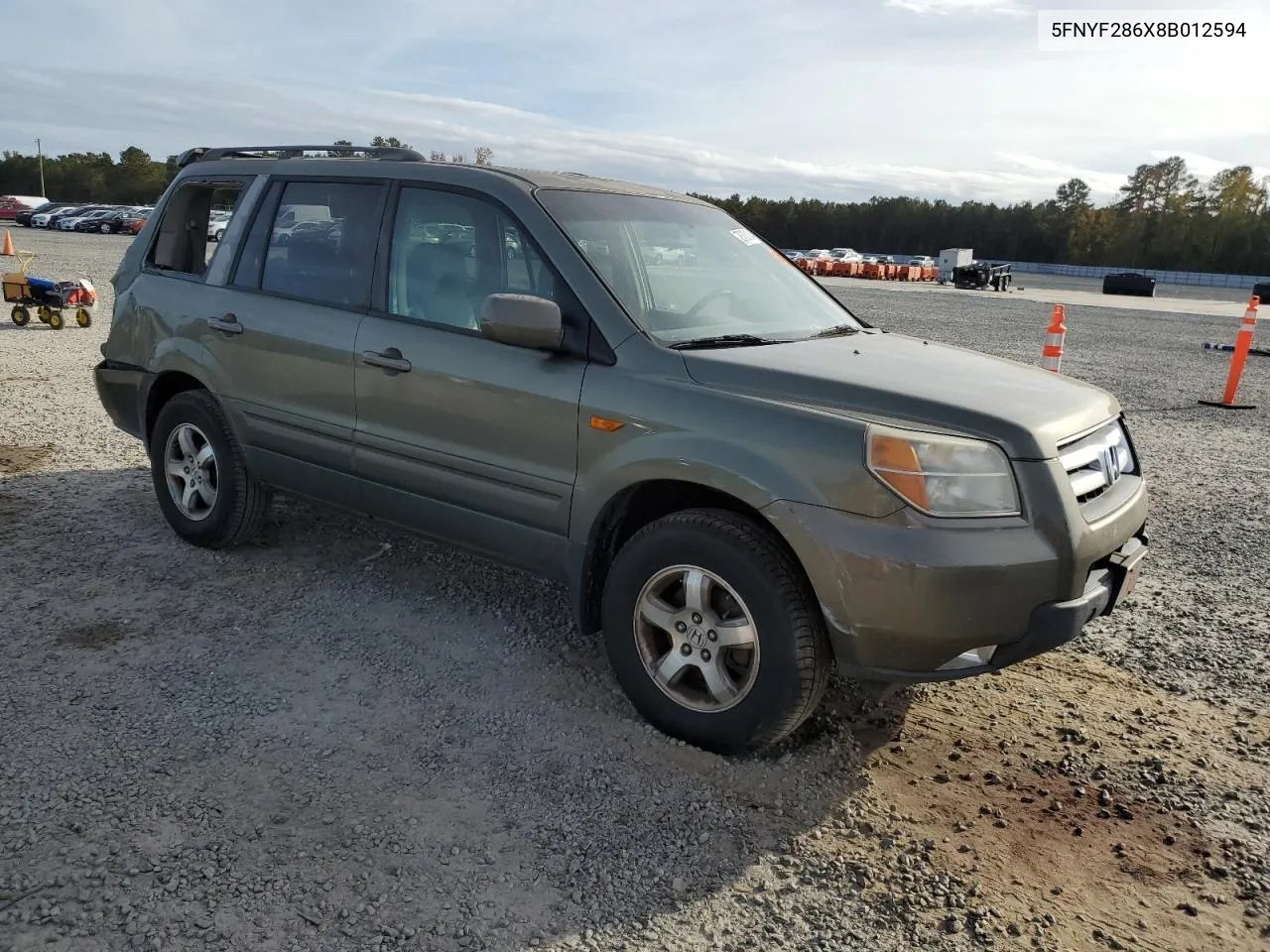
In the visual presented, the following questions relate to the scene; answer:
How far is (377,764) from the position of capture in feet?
10.3

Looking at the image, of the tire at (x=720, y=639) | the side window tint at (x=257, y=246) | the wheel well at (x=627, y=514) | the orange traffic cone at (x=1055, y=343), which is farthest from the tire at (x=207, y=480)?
the orange traffic cone at (x=1055, y=343)

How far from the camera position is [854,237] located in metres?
111

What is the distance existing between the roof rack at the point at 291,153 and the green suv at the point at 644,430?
3cm

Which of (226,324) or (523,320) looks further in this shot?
(226,324)

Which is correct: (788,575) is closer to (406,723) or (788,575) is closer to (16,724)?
(406,723)

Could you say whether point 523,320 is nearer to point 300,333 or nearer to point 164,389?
point 300,333

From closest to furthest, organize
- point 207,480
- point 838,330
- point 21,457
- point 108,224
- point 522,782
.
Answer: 1. point 522,782
2. point 838,330
3. point 207,480
4. point 21,457
5. point 108,224

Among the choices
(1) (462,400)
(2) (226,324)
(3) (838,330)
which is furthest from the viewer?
(2) (226,324)

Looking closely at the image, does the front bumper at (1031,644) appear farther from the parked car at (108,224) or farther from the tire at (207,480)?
the parked car at (108,224)

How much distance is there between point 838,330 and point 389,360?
1.89 metres

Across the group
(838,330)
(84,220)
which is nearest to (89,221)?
(84,220)

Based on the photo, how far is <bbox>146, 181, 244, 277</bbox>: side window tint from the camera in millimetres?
5094

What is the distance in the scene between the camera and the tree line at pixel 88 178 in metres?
86.6

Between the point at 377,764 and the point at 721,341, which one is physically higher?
the point at 721,341
